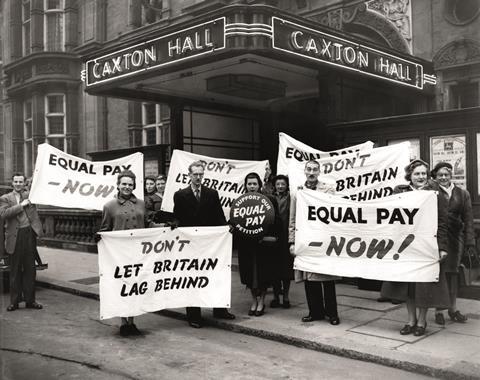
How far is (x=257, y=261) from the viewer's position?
7.18 m

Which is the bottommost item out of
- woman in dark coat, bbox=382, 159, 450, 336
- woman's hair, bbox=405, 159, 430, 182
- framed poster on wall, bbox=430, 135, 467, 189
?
woman in dark coat, bbox=382, 159, 450, 336

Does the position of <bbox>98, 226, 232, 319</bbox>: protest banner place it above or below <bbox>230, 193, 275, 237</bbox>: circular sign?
below

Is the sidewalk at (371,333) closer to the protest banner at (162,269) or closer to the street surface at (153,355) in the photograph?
the street surface at (153,355)

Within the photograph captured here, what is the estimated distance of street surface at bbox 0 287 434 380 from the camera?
513cm

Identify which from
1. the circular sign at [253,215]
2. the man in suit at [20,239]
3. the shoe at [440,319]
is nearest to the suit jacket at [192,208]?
the circular sign at [253,215]

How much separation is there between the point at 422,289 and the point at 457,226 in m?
1.10

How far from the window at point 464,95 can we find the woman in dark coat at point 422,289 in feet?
18.5

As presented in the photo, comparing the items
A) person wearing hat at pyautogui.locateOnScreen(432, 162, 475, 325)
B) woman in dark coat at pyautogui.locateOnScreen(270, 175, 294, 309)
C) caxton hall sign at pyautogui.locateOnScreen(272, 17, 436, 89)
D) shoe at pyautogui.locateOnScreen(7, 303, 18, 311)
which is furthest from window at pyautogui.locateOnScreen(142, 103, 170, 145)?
person wearing hat at pyautogui.locateOnScreen(432, 162, 475, 325)

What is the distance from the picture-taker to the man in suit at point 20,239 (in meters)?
8.19

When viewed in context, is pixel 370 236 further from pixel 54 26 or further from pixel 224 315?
pixel 54 26

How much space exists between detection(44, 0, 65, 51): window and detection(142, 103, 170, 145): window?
4759mm

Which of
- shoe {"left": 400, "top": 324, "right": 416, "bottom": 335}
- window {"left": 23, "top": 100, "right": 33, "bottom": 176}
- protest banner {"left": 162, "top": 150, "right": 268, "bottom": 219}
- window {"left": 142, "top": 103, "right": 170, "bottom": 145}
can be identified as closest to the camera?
shoe {"left": 400, "top": 324, "right": 416, "bottom": 335}

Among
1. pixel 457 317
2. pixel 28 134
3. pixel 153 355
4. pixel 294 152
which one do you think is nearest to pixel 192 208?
pixel 153 355

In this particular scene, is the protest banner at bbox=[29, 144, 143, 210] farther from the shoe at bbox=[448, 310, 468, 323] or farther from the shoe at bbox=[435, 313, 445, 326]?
the shoe at bbox=[448, 310, 468, 323]
